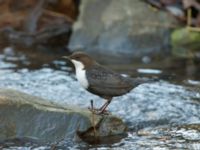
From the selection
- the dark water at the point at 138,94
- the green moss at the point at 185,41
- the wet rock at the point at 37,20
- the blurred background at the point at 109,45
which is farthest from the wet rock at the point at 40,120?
the wet rock at the point at 37,20

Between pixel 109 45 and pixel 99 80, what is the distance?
4.73 meters

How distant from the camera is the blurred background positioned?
7652 millimetres

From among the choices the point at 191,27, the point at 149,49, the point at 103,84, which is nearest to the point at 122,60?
the point at 149,49

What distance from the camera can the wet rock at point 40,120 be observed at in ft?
18.7

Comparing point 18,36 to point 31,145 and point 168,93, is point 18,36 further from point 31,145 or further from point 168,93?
point 31,145

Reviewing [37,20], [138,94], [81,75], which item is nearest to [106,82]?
[81,75]

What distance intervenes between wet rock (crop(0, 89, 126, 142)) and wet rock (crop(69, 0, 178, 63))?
170 inches

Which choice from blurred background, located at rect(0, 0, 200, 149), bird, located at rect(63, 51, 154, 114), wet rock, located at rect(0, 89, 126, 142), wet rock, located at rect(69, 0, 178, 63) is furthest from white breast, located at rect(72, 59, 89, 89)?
wet rock, located at rect(69, 0, 178, 63)

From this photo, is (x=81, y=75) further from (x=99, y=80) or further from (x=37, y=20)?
(x=37, y=20)

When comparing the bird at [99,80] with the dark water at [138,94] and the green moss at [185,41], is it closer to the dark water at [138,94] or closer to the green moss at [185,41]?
the dark water at [138,94]

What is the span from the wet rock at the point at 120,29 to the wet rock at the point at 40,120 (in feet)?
14.1

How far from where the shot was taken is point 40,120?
5777 millimetres

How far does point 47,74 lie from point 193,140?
3.21 metres

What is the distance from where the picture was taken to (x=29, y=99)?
591 centimetres
